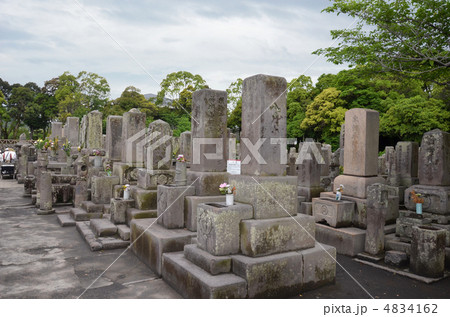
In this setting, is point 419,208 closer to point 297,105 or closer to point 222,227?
point 222,227

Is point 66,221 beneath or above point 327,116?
beneath

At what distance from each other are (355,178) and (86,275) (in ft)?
19.8

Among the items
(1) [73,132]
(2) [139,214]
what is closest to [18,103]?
(1) [73,132]

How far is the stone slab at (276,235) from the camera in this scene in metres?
4.42

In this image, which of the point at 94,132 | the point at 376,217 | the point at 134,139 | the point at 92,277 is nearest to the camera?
the point at 92,277

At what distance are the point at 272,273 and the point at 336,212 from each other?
3.36m

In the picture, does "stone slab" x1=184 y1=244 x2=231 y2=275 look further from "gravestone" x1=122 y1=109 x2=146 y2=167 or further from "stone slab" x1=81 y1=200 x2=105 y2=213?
"stone slab" x1=81 y1=200 x2=105 y2=213

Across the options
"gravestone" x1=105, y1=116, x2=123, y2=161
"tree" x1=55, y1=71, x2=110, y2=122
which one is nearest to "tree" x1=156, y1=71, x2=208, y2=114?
"tree" x1=55, y1=71, x2=110, y2=122

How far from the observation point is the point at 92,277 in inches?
204

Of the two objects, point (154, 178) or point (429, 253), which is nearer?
point (429, 253)

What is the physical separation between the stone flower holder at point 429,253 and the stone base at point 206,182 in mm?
3646

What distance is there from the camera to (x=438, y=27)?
9531 mm

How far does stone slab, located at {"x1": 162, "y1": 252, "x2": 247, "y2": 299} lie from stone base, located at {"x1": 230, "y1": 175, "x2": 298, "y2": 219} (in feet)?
3.29

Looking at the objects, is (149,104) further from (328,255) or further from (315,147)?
(328,255)
